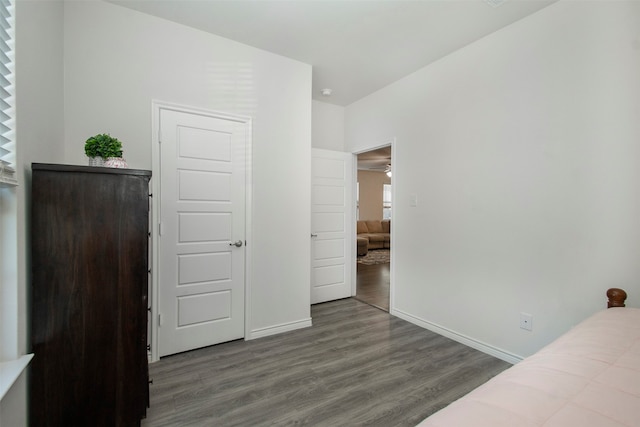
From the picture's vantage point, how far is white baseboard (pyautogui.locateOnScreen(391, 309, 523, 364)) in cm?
244

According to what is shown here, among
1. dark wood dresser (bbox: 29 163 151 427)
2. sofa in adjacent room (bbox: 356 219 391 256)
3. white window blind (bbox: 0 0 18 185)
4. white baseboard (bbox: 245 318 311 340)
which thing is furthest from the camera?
sofa in adjacent room (bbox: 356 219 391 256)

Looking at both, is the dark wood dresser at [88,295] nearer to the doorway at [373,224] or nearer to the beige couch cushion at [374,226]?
the doorway at [373,224]

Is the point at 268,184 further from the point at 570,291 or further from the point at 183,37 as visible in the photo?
the point at 570,291

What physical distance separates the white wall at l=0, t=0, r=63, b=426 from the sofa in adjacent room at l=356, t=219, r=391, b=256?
701 centimetres

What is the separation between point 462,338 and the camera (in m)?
2.78

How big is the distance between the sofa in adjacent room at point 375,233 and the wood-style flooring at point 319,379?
213 inches

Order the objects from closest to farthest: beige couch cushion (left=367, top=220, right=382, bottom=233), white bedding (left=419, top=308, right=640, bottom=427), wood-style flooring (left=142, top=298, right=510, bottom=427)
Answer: white bedding (left=419, top=308, right=640, bottom=427)
wood-style flooring (left=142, top=298, right=510, bottom=427)
beige couch cushion (left=367, top=220, right=382, bottom=233)

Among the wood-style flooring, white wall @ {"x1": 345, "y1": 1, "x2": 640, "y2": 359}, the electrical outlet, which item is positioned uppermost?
white wall @ {"x1": 345, "y1": 1, "x2": 640, "y2": 359}

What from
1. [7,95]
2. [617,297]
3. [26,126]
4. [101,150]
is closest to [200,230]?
[101,150]

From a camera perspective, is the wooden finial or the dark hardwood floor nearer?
the wooden finial

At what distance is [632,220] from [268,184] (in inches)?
110

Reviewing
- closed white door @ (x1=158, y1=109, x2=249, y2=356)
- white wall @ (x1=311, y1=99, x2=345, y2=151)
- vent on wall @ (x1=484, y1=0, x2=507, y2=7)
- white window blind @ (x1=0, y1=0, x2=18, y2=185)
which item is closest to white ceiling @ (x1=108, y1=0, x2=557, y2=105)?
vent on wall @ (x1=484, y1=0, x2=507, y2=7)

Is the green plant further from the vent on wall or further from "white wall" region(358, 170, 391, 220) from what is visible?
"white wall" region(358, 170, 391, 220)

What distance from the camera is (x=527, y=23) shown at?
232cm
